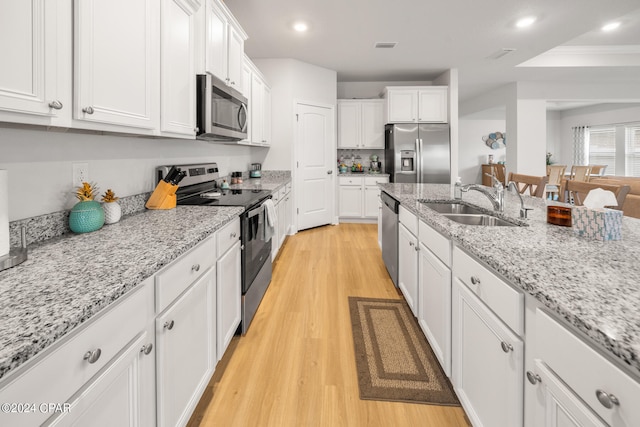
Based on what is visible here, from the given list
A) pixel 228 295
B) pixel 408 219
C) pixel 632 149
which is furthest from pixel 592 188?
pixel 632 149

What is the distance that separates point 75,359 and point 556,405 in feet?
3.43

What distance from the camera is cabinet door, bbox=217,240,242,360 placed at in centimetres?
171

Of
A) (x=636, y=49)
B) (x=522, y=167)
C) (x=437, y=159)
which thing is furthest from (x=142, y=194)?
(x=636, y=49)

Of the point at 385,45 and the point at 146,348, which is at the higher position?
the point at 385,45

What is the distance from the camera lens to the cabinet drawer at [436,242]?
156 cm

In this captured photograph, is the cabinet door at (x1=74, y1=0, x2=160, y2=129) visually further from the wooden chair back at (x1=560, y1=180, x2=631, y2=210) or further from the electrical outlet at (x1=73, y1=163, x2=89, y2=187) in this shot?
the wooden chair back at (x1=560, y1=180, x2=631, y2=210)

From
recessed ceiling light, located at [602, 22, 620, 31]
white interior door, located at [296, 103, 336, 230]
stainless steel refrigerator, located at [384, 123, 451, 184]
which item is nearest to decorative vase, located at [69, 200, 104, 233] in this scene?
white interior door, located at [296, 103, 336, 230]

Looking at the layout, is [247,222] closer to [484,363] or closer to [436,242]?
[436,242]

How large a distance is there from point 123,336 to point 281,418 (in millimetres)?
923

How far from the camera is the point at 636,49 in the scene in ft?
17.2

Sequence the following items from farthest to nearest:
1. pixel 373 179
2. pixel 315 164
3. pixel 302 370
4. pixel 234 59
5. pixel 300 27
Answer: pixel 373 179
pixel 315 164
pixel 300 27
pixel 234 59
pixel 302 370

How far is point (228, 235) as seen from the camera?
1836 mm

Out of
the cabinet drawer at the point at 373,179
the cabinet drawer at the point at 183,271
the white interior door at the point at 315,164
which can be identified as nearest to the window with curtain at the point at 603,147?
the cabinet drawer at the point at 373,179

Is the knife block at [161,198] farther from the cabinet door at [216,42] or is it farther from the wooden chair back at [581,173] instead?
the wooden chair back at [581,173]
